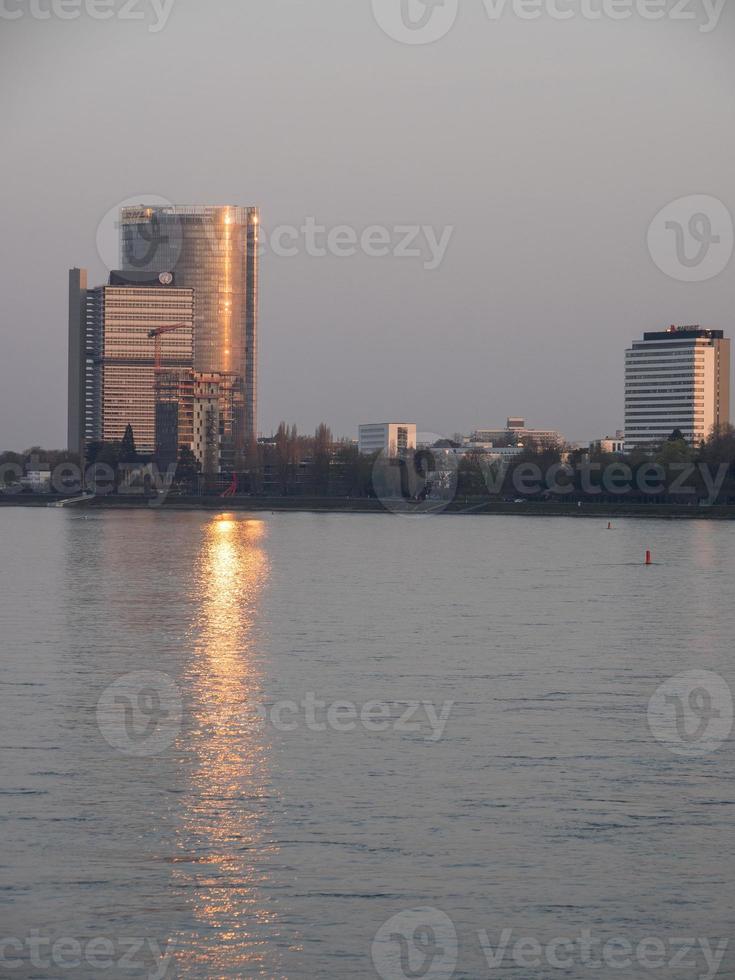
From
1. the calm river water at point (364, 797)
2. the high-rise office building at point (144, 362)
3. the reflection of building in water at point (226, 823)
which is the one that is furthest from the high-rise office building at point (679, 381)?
the reflection of building in water at point (226, 823)

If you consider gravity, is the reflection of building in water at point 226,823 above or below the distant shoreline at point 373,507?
above

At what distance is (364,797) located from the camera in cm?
1328

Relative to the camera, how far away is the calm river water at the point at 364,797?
9.72m

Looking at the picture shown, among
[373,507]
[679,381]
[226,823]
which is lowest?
[373,507]

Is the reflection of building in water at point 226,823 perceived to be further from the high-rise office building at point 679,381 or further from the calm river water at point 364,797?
the high-rise office building at point 679,381

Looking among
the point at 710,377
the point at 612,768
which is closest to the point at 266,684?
the point at 612,768

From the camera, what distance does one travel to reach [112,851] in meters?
11.5

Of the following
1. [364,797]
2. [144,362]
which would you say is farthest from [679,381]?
[364,797]

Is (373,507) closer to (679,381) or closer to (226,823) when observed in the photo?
(679,381)

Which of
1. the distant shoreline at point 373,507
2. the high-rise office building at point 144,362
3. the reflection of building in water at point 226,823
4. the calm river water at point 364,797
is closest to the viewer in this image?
the reflection of building in water at point 226,823

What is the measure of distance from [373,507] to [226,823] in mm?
119151

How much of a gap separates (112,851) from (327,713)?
6257mm

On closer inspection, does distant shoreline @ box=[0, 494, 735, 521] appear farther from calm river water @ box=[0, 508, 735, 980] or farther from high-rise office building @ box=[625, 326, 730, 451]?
calm river water @ box=[0, 508, 735, 980]

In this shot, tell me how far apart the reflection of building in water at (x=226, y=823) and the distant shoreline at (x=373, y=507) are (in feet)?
269
